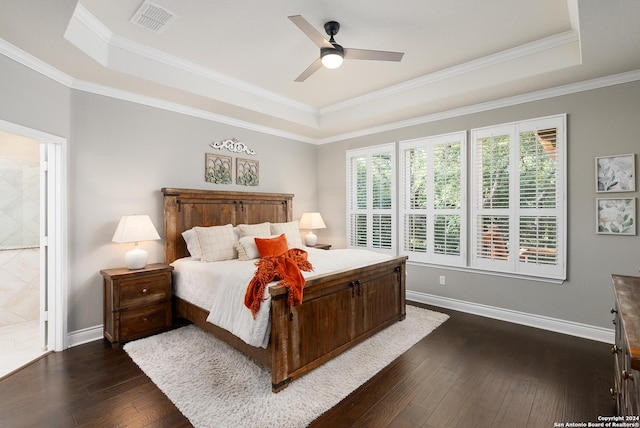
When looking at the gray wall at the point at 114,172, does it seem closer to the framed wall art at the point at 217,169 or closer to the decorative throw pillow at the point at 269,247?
the framed wall art at the point at 217,169

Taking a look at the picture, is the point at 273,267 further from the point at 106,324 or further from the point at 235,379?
the point at 106,324

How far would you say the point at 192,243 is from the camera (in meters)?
3.76

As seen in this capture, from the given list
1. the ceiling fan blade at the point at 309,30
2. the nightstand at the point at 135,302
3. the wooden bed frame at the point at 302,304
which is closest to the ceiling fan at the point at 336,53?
the ceiling fan blade at the point at 309,30

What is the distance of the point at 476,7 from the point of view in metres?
2.56

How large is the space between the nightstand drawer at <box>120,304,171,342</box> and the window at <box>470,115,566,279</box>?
3.90 metres

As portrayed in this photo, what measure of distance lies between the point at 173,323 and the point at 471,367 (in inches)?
126

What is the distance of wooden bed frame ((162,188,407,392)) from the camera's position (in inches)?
94.7

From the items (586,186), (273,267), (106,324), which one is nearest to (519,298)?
(586,186)

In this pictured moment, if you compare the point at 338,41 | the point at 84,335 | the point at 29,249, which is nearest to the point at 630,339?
the point at 338,41

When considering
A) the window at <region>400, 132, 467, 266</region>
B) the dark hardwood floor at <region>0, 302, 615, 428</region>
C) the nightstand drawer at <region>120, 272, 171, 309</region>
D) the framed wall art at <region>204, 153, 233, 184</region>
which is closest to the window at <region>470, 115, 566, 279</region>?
the window at <region>400, 132, 467, 266</region>

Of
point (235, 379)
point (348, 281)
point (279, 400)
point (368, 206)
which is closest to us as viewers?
point (279, 400)

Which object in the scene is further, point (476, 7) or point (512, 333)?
point (512, 333)

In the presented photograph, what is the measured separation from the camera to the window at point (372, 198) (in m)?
4.95

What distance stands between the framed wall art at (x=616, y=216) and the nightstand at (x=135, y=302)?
4.74 m
